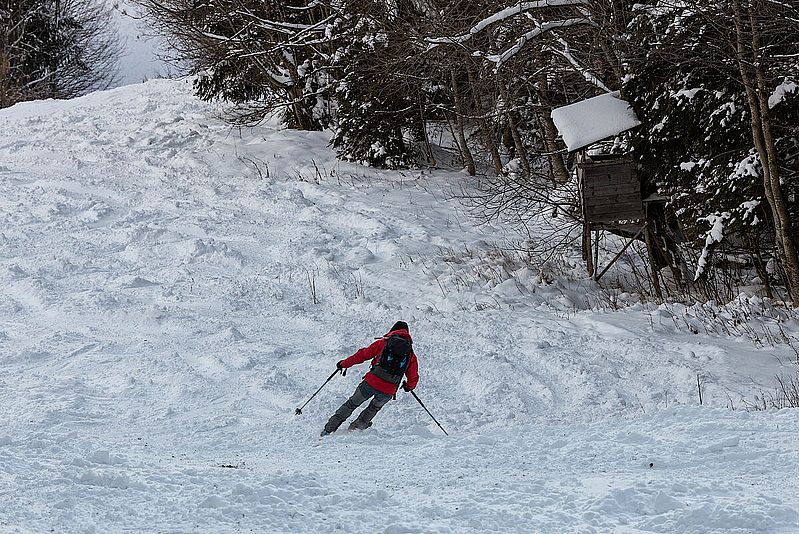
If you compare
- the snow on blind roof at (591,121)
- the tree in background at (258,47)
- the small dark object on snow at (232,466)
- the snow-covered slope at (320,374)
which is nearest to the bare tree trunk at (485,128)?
the snow-covered slope at (320,374)

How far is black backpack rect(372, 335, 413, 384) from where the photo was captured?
25.8ft

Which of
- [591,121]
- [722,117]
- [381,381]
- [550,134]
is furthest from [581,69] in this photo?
[381,381]

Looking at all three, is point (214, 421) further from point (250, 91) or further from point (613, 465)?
point (250, 91)

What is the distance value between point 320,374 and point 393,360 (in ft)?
7.19

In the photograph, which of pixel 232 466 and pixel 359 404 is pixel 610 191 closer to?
pixel 359 404

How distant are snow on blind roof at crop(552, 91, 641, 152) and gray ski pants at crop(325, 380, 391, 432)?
24.3 ft

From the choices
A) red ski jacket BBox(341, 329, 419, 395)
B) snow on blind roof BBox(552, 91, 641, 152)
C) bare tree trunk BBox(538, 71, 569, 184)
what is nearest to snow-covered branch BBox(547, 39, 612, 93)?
snow on blind roof BBox(552, 91, 641, 152)

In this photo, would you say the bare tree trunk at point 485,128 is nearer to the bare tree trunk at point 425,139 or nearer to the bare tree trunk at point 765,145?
the bare tree trunk at point 425,139

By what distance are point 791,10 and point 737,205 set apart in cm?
304

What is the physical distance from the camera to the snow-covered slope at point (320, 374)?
4859 millimetres

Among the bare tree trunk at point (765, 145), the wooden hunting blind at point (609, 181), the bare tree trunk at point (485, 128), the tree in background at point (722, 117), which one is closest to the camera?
the bare tree trunk at point (765, 145)

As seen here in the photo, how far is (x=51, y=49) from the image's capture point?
123 feet

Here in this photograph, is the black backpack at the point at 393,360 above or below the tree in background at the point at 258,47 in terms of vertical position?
below

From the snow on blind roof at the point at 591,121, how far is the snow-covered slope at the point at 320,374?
255 centimetres
